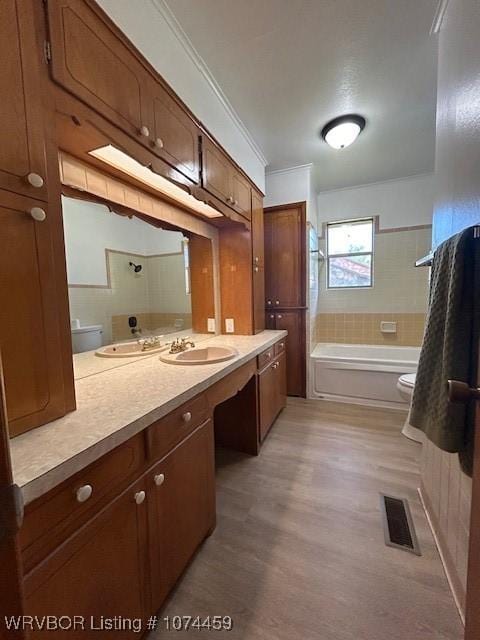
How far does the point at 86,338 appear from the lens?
1469 mm

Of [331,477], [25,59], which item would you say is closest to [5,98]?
[25,59]

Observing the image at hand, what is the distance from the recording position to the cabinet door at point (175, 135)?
128 centimetres

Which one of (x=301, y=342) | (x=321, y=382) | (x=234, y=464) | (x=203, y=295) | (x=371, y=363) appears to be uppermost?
(x=203, y=295)

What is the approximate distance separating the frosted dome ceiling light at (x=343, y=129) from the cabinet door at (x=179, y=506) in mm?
2464

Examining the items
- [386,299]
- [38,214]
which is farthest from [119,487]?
[386,299]

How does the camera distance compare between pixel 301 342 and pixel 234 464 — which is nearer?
pixel 234 464

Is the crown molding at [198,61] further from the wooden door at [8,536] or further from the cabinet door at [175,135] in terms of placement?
the wooden door at [8,536]

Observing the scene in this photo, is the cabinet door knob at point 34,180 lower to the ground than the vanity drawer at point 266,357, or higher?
higher

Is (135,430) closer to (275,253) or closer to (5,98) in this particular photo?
(5,98)

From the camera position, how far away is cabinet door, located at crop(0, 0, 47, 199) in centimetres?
71

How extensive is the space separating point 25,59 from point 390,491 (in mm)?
2603

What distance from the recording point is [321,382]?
3162 mm

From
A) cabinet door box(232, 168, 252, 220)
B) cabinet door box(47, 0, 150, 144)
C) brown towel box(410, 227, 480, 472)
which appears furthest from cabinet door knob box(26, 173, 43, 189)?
cabinet door box(232, 168, 252, 220)

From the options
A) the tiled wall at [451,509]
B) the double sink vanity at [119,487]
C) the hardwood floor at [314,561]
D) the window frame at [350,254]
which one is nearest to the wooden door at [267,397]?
the hardwood floor at [314,561]
